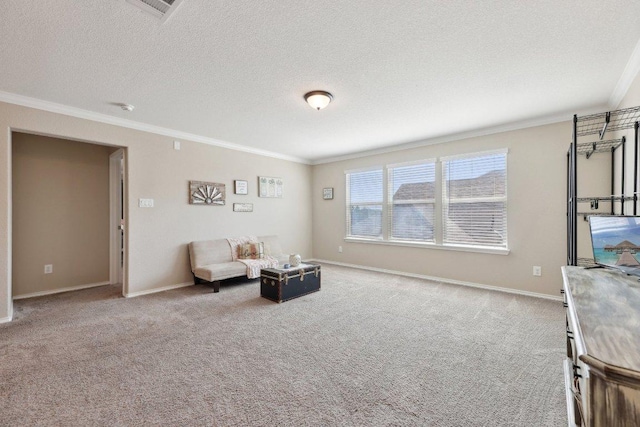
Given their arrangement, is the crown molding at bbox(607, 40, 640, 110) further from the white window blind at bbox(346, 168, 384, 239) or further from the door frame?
the door frame

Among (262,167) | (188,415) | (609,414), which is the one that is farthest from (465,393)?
(262,167)

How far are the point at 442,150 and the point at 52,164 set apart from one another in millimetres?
6066

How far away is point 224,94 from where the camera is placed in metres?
2.98

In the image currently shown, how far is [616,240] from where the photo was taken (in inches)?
72.2

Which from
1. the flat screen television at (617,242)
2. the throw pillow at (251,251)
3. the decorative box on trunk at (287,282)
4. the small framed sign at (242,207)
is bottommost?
the decorative box on trunk at (287,282)

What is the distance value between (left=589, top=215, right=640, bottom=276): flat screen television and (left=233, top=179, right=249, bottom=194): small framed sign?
4.78 m

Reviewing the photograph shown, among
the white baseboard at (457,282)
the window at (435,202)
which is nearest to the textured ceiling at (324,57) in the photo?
the window at (435,202)

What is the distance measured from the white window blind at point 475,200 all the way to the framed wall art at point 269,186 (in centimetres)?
325

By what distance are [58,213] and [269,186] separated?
3335mm

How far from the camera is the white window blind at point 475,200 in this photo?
4113mm

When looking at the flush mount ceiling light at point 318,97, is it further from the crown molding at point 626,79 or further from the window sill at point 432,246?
the window sill at point 432,246

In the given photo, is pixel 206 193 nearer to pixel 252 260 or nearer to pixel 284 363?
pixel 252 260

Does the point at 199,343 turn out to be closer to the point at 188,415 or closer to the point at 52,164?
the point at 188,415

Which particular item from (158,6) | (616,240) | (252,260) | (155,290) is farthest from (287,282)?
(616,240)
